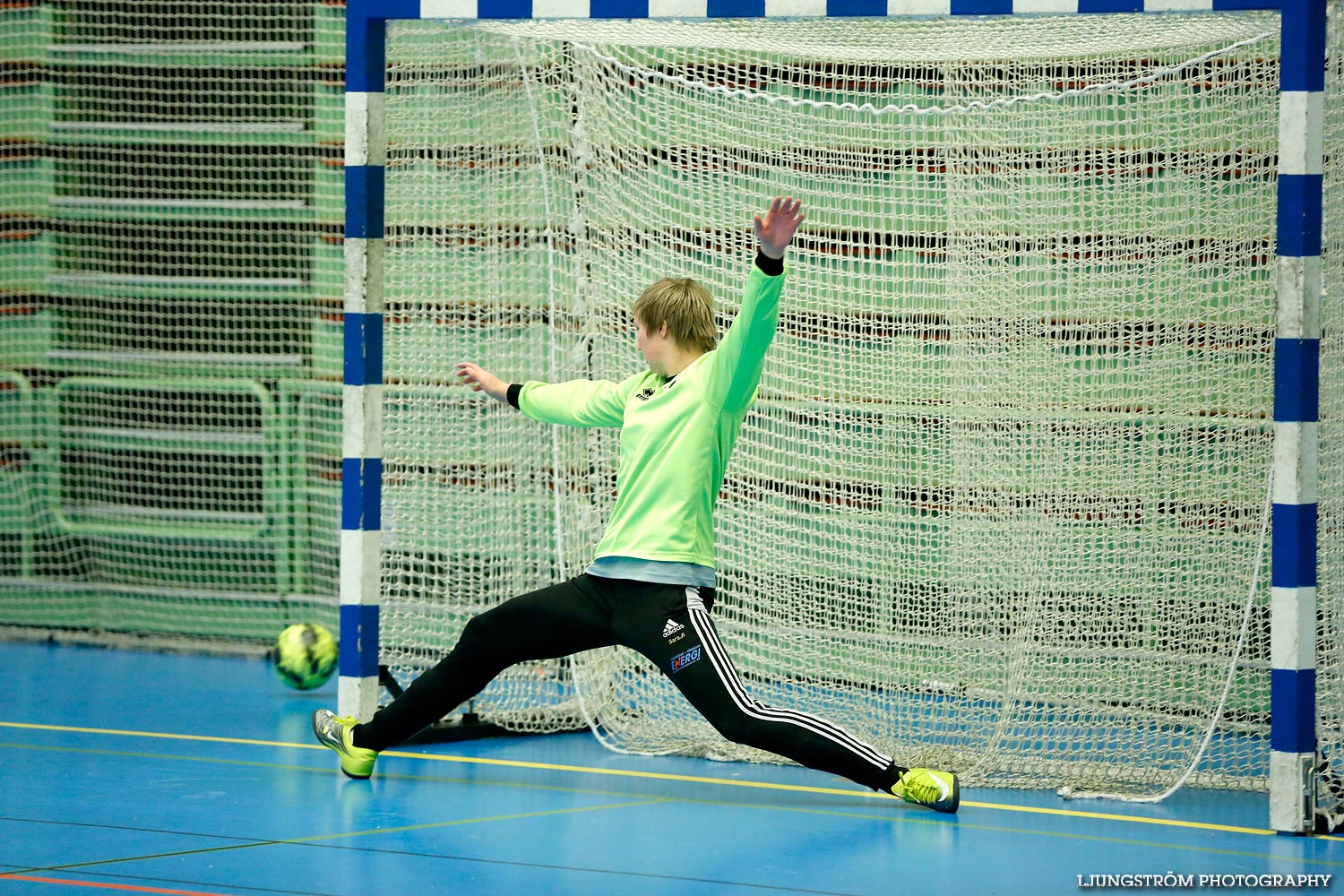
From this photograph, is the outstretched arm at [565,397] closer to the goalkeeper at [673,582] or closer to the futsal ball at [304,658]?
the goalkeeper at [673,582]

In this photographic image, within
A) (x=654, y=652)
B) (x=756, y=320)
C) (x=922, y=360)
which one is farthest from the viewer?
(x=922, y=360)

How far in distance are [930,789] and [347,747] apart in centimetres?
194

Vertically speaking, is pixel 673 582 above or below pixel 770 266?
below

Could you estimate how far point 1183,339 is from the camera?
21.0 feet

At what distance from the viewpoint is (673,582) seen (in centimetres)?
532

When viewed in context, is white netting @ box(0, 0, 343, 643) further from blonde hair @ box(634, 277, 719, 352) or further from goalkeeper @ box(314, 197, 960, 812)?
blonde hair @ box(634, 277, 719, 352)

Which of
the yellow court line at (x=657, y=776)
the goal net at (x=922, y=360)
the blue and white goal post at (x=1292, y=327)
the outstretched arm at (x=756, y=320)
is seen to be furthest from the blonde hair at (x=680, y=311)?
the yellow court line at (x=657, y=776)

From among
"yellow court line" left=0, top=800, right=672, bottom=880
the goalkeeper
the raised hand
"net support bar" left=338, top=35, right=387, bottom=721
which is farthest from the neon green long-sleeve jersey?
"net support bar" left=338, top=35, right=387, bottom=721

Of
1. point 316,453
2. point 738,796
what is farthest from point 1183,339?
point 316,453

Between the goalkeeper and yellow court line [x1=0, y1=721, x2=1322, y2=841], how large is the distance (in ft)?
1.52

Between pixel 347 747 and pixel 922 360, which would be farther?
pixel 922 360

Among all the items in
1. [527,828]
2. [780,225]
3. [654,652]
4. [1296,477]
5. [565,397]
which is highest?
[780,225]

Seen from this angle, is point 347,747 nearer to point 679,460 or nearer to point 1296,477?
point 679,460

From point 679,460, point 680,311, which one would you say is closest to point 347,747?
point 679,460
